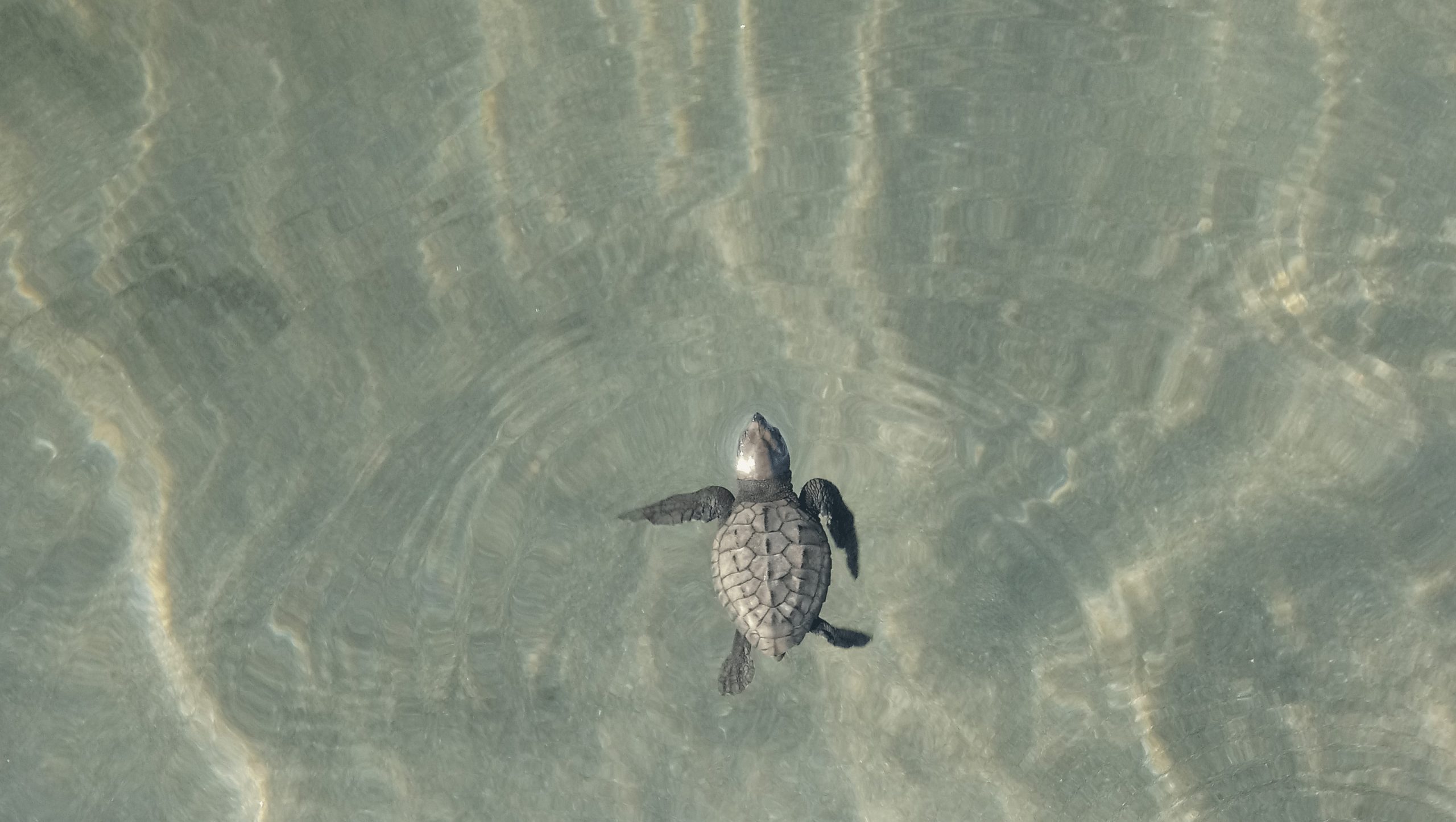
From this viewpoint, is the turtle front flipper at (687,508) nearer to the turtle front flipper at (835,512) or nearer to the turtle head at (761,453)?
the turtle head at (761,453)

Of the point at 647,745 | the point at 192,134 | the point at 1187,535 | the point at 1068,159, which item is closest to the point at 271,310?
the point at 192,134

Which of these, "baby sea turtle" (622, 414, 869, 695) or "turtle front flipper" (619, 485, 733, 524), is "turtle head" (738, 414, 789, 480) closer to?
"baby sea turtle" (622, 414, 869, 695)

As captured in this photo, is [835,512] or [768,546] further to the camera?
[835,512]

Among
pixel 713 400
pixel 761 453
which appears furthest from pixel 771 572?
pixel 713 400

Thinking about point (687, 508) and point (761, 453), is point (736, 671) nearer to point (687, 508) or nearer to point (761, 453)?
point (687, 508)

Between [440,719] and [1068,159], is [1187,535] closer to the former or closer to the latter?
[1068,159]

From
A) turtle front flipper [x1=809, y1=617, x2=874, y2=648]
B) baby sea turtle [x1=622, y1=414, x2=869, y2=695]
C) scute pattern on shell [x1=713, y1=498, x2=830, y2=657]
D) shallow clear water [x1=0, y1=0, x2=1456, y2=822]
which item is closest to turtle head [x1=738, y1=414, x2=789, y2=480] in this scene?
baby sea turtle [x1=622, y1=414, x2=869, y2=695]
